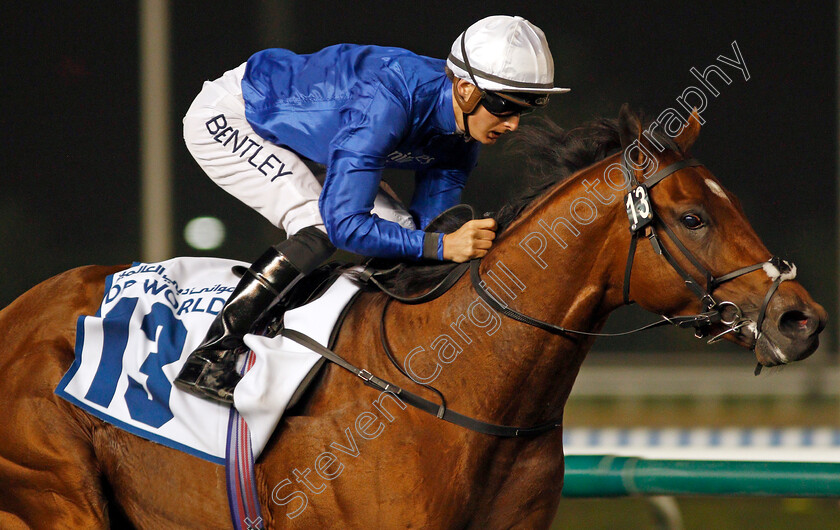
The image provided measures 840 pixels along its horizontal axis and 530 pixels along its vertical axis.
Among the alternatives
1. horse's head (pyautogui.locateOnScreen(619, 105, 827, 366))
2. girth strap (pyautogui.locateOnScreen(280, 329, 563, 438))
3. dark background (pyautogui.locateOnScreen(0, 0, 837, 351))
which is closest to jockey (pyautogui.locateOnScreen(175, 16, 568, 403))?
girth strap (pyautogui.locateOnScreen(280, 329, 563, 438))

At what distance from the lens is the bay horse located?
6.22ft

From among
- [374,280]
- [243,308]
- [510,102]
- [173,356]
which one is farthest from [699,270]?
[173,356]

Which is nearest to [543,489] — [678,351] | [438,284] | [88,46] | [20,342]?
[438,284]

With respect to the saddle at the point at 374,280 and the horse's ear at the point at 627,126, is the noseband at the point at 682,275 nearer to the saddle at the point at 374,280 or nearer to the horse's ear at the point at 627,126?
the horse's ear at the point at 627,126

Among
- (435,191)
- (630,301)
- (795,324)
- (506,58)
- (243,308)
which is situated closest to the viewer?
(795,324)

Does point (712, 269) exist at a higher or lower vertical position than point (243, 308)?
higher

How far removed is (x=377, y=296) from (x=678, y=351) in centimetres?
921

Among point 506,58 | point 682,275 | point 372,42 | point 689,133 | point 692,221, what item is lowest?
point 372,42

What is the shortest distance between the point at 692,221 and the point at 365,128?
2.55 ft

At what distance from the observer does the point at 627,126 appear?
204cm

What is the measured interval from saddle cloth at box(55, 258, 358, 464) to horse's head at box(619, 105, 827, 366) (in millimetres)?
750

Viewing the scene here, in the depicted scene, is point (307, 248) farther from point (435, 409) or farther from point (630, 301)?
point (630, 301)

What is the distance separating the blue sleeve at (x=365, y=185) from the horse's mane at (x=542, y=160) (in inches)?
2.8

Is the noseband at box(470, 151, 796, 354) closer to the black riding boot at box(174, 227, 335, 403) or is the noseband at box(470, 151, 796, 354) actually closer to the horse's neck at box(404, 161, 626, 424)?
the horse's neck at box(404, 161, 626, 424)
